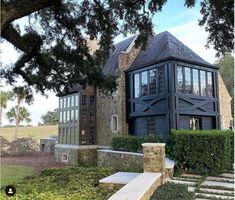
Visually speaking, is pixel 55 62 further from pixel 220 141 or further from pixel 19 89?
pixel 220 141

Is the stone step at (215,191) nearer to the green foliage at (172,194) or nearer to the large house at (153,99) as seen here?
the green foliage at (172,194)

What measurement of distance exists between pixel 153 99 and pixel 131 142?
117 inches

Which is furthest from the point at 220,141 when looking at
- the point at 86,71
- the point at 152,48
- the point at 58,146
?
the point at 58,146

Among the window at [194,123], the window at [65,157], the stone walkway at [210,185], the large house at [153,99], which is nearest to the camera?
the stone walkway at [210,185]

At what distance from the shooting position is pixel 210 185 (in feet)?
30.1

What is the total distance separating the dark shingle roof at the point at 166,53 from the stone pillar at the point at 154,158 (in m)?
8.51

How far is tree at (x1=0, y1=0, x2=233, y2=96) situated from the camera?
28.7 ft

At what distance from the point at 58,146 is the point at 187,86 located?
13.2m

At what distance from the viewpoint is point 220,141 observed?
11.2 m

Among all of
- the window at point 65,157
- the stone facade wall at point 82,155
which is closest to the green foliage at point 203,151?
the stone facade wall at point 82,155

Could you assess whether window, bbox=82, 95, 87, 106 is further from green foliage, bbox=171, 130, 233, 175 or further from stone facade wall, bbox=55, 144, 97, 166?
green foliage, bbox=171, 130, 233, 175

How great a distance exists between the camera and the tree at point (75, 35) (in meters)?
8.73

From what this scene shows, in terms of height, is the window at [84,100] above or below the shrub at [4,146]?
above

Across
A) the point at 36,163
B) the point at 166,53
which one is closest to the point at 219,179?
the point at 166,53
